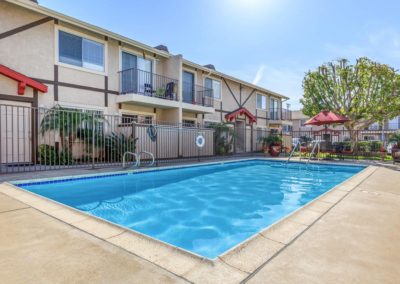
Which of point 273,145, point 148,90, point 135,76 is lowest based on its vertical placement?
point 273,145

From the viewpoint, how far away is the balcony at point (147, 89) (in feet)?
40.1

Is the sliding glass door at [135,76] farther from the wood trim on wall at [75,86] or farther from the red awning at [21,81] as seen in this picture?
the red awning at [21,81]

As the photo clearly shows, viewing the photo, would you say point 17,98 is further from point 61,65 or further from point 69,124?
point 61,65

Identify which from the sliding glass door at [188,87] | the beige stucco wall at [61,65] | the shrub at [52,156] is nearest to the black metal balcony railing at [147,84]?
the beige stucco wall at [61,65]

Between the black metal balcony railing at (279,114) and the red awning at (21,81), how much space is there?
20.1 m

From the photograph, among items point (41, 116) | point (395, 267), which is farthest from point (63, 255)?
point (41, 116)

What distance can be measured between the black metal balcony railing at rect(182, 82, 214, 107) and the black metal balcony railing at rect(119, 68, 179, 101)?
6.55 feet

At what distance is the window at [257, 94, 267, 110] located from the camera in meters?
23.5

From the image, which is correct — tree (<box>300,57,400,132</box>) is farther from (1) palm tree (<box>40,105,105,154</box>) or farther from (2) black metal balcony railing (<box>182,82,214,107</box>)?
(1) palm tree (<box>40,105,105,154</box>)

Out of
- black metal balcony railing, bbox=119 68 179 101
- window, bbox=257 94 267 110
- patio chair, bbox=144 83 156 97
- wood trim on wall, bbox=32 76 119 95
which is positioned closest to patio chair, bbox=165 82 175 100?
black metal balcony railing, bbox=119 68 179 101

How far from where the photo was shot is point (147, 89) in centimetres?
1367

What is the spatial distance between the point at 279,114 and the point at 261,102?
3.17m

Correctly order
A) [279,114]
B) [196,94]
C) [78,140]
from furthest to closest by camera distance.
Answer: [279,114] < [196,94] < [78,140]

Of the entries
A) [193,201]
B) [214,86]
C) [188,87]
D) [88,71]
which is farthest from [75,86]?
[214,86]
